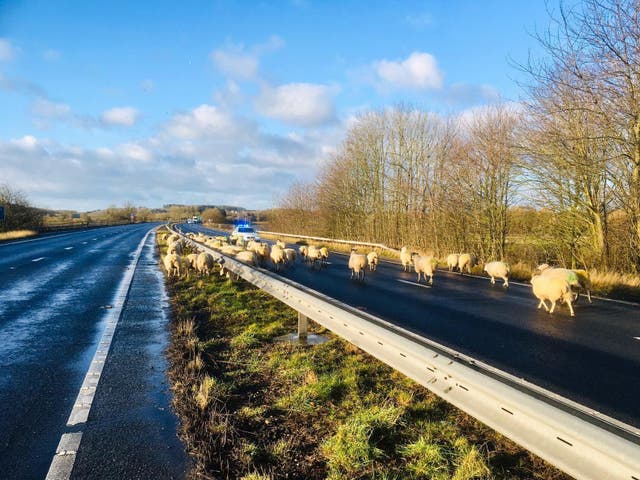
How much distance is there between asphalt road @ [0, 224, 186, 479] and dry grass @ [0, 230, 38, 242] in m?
31.3

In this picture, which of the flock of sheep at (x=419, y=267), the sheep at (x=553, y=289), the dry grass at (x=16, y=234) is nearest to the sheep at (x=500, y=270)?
the flock of sheep at (x=419, y=267)

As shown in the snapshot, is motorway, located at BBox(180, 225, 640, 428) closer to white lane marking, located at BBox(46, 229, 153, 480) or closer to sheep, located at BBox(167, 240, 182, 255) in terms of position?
white lane marking, located at BBox(46, 229, 153, 480)

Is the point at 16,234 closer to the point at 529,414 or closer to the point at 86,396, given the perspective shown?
the point at 86,396

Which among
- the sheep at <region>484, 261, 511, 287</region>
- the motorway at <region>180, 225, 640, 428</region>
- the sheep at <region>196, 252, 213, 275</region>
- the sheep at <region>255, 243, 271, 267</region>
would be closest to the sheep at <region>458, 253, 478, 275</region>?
the sheep at <region>484, 261, 511, 287</region>

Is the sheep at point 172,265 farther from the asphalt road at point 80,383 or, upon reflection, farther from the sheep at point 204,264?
the asphalt road at point 80,383

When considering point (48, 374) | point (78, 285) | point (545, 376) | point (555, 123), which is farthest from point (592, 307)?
point (78, 285)

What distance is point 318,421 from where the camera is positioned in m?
3.77

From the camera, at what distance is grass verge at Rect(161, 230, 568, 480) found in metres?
3.01

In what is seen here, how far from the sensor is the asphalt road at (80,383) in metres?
3.15

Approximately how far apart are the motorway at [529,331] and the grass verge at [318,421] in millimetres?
1504

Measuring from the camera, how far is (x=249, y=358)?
560cm

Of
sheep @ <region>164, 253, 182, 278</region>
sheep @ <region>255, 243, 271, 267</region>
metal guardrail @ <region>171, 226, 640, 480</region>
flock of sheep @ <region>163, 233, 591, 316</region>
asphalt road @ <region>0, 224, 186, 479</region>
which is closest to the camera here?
metal guardrail @ <region>171, 226, 640, 480</region>

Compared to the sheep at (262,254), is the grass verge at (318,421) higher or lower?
lower

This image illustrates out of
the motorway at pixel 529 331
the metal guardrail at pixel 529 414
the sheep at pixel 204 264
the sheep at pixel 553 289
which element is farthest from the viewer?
the sheep at pixel 204 264
